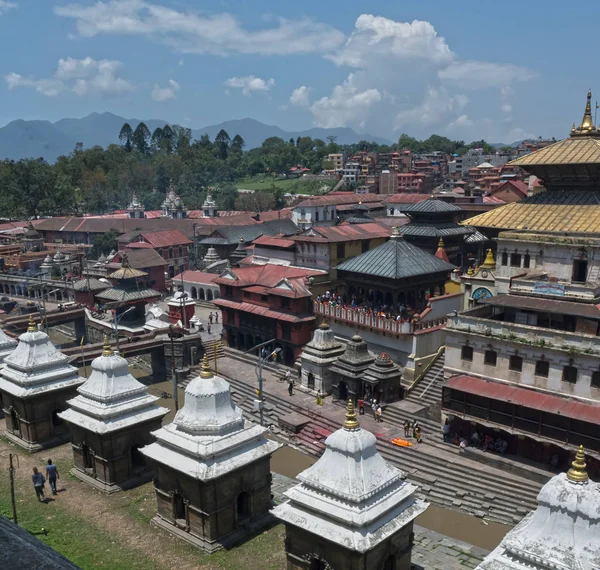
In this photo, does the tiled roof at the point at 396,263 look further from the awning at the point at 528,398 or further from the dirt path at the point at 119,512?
the dirt path at the point at 119,512

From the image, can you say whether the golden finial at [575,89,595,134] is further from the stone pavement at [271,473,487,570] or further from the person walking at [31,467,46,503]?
the person walking at [31,467,46,503]

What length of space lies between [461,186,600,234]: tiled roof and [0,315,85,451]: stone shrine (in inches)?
928

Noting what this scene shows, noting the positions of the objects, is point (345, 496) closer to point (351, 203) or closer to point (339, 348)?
point (339, 348)

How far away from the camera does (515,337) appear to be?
26.5 meters

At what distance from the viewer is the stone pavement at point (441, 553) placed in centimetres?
1925

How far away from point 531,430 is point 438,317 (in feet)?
35.8

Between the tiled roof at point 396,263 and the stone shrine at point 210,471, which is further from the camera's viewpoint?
the tiled roof at point 396,263

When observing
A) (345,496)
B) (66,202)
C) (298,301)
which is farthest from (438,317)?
(66,202)

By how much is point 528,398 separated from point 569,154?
13871 mm

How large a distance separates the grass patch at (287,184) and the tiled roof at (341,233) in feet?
265

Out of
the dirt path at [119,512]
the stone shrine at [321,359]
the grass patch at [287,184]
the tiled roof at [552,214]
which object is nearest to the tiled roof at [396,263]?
the tiled roof at [552,214]

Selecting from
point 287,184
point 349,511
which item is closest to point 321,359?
point 349,511

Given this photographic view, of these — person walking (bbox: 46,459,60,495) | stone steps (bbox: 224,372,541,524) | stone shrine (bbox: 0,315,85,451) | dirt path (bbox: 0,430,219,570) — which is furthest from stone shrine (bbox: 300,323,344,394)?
person walking (bbox: 46,459,60,495)

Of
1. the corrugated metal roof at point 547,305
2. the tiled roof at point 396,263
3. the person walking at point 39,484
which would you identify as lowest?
the person walking at point 39,484
